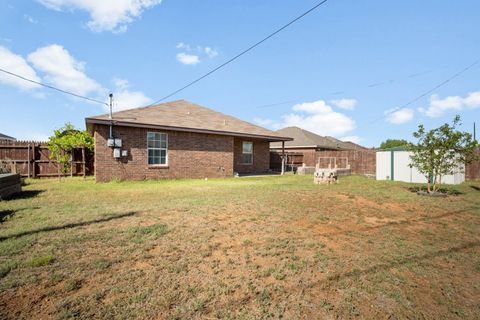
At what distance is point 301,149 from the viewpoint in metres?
29.6

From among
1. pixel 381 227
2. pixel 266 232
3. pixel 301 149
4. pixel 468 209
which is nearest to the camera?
→ pixel 266 232

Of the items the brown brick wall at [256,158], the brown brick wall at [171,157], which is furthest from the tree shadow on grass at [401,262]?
the brown brick wall at [256,158]

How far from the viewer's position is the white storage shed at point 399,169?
51.2ft

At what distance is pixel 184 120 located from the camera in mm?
15469

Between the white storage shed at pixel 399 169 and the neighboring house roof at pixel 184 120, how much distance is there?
272 inches

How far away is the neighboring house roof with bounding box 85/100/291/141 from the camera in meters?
13.0

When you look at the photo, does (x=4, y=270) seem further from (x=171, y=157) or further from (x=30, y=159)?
(x=30, y=159)

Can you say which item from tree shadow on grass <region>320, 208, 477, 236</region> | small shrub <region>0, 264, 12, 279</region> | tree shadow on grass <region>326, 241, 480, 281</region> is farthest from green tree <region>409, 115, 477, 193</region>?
small shrub <region>0, 264, 12, 279</region>

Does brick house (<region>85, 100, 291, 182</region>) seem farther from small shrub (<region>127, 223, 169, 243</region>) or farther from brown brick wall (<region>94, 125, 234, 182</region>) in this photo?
small shrub (<region>127, 223, 169, 243</region>)

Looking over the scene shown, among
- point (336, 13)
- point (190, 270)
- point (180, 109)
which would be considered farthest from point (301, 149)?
point (190, 270)

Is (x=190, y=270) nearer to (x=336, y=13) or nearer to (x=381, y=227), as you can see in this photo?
(x=381, y=227)

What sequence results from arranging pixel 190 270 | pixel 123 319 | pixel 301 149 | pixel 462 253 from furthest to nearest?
pixel 301 149
pixel 462 253
pixel 190 270
pixel 123 319

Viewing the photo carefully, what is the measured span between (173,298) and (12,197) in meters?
8.49

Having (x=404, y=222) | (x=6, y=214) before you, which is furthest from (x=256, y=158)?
(x=6, y=214)
